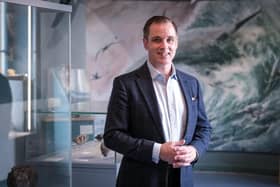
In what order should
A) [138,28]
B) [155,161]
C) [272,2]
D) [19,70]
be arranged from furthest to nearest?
[138,28]
[272,2]
[19,70]
[155,161]

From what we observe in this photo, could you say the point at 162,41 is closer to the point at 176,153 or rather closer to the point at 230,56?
the point at 176,153

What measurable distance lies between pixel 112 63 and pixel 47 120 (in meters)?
1.60

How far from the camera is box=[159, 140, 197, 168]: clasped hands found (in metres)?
1.44

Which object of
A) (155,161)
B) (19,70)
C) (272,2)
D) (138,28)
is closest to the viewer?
(155,161)

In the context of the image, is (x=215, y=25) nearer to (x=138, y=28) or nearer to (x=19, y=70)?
(x=138, y=28)

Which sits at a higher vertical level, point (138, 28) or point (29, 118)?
point (138, 28)

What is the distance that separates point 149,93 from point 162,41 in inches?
7.5

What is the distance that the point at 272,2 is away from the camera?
3.88 m

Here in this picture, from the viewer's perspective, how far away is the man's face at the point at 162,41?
4.95 feet

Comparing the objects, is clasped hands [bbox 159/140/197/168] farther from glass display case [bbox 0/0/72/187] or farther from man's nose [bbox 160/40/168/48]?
glass display case [bbox 0/0/72/187]

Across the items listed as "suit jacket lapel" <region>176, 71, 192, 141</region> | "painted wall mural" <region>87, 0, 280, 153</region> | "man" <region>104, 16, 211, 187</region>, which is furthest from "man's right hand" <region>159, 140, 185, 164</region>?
"painted wall mural" <region>87, 0, 280, 153</region>

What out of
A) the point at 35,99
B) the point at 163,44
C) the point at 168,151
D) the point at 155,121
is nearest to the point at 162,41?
the point at 163,44

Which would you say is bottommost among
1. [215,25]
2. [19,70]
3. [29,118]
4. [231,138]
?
[231,138]

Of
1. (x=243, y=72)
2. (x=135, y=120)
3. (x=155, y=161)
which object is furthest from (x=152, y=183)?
(x=243, y=72)
